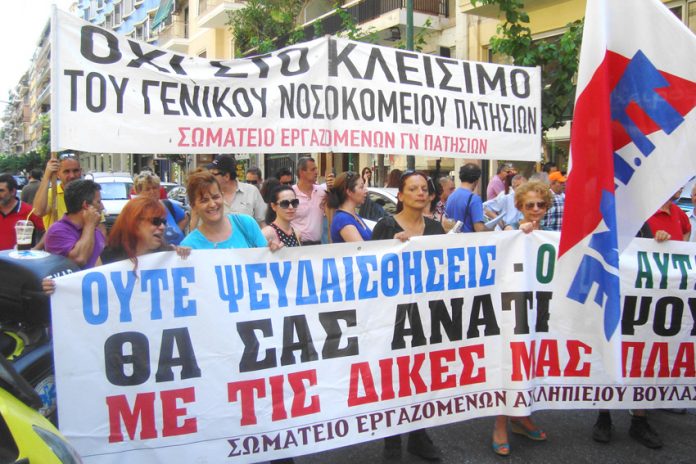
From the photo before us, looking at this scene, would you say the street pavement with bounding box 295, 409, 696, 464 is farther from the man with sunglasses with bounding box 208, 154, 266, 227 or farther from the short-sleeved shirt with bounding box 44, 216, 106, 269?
the man with sunglasses with bounding box 208, 154, 266, 227

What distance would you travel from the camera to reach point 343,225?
4.36 meters

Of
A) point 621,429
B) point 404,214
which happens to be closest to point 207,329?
point 404,214

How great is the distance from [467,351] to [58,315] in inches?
92.5

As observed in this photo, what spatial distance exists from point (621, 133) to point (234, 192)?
357 centimetres

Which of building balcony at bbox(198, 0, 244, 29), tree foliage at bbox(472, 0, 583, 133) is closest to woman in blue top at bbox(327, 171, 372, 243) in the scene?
tree foliage at bbox(472, 0, 583, 133)

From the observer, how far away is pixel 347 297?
11.6ft

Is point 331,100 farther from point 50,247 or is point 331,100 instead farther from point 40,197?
point 40,197

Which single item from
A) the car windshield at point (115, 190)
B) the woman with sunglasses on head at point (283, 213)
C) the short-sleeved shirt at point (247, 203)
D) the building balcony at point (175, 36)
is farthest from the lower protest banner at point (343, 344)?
the building balcony at point (175, 36)

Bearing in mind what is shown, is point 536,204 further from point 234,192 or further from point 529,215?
point 234,192

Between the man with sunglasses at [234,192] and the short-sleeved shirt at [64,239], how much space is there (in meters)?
1.67

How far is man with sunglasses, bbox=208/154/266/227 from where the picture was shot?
550 cm

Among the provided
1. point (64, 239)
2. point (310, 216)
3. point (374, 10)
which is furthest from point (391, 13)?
point (64, 239)

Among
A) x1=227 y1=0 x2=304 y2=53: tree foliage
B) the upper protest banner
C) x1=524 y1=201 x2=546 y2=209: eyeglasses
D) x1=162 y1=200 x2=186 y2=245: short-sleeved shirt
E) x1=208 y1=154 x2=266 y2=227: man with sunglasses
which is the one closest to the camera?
the upper protest banner

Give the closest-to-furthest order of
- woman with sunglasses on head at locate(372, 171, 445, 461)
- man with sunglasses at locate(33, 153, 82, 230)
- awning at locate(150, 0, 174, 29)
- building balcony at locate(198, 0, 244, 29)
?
woman with sunglasses on head at locate(372, 171, 445, 461)
man with sunglasses at locate(33, 153, 82, 230)
building balcony at locate(198, 0, 244, 29)
awning at locate(150, 0, 174, 29)
